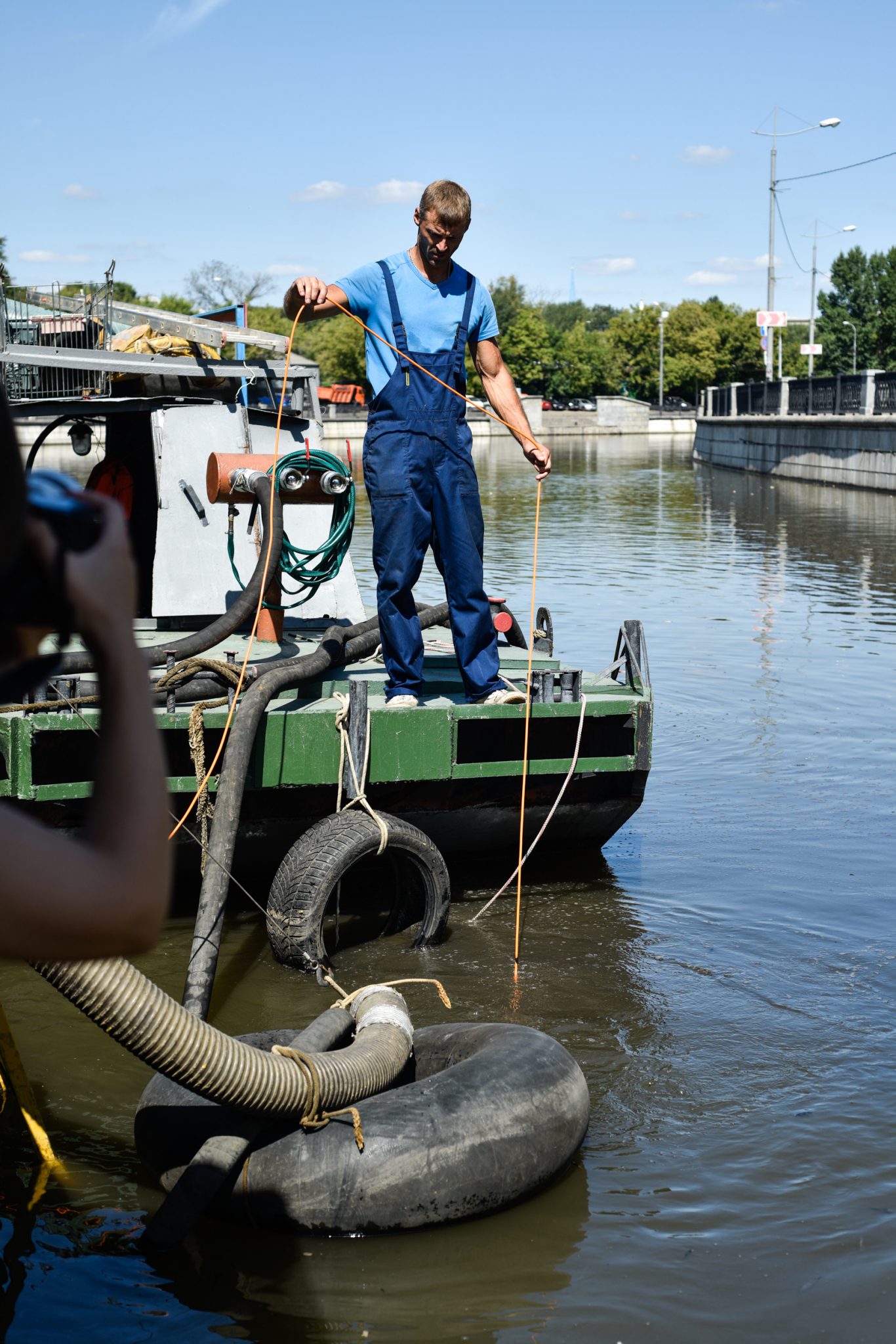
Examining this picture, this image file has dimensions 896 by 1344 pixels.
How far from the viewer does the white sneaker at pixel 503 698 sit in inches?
256

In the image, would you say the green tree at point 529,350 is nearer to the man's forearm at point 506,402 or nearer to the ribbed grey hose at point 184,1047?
the man's forearm at point 506,402

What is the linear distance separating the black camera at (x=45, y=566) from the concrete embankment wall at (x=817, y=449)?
33.7m

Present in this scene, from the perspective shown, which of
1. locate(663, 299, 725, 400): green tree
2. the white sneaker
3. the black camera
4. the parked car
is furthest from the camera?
locate(663, 299, 725, 400): green tree

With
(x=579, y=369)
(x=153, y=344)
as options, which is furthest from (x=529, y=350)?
(x=153, y=344)

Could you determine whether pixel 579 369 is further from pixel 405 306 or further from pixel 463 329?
pixel 405 306

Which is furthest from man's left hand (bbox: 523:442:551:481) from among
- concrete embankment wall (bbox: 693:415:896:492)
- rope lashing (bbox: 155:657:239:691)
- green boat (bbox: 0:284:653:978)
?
concrete embankment wall (bbox: 693:415:896:492)

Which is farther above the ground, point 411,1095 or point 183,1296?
point 411,1095

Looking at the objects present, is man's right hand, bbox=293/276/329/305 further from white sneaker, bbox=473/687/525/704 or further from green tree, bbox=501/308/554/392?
green tree, bbox=501/308/554/392

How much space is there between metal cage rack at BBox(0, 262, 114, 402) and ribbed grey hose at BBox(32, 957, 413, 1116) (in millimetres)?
4843

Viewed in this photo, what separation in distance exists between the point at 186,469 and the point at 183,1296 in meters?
5.48

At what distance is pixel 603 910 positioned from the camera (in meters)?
6.91

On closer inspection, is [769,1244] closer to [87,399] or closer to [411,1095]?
[411,1095]

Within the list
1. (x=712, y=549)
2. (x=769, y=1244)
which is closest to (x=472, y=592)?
(x=769, y=1244)

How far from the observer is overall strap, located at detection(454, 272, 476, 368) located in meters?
6.38
